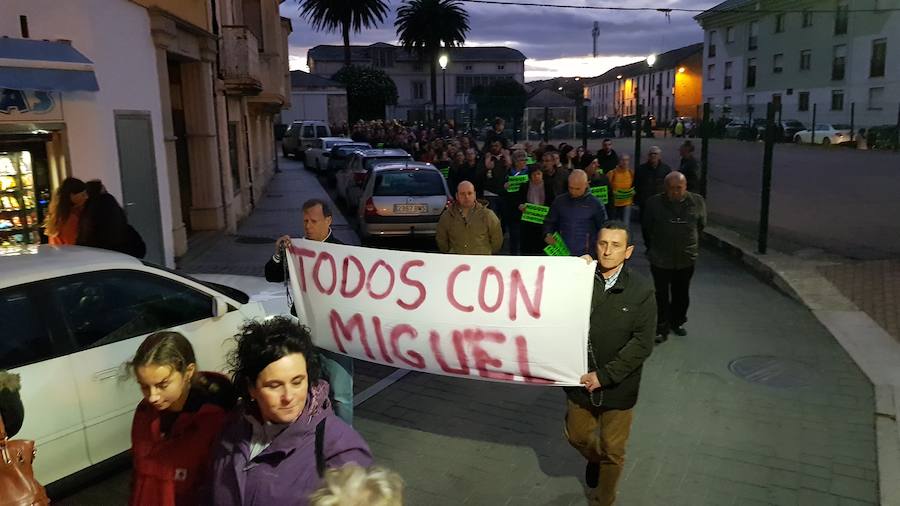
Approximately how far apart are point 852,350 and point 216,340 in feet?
19.8

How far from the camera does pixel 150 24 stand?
1114 centimetres

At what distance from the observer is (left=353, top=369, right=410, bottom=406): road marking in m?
6.38

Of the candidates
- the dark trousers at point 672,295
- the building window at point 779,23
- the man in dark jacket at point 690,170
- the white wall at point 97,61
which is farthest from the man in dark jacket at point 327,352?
the building window at point 779,23

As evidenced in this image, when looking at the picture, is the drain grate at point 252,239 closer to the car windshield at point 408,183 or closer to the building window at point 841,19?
the car windshield at point 408,183

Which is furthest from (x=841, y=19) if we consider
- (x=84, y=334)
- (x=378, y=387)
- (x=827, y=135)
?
(x=84, y=334)

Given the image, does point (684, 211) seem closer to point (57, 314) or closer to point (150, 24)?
point (57, 314)

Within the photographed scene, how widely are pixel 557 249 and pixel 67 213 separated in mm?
4903

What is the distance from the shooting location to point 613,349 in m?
4.16

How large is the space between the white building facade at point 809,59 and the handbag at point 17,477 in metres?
41.0

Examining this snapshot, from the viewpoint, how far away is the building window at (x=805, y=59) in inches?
2055

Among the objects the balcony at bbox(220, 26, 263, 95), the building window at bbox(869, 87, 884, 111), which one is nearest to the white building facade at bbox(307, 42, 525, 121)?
the building window at bbox(869, 87, 884, 111)

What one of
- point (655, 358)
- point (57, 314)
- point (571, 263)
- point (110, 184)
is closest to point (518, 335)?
point (571, 263)

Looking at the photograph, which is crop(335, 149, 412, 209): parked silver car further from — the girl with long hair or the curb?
the girl with long hair

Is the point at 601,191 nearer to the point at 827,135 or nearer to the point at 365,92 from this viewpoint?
the point at 827,135
